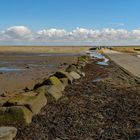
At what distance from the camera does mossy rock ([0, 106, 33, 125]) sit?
8273 millimetres

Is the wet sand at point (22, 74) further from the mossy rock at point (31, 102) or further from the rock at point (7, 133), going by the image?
the rock at point (7, 133)

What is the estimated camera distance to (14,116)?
8.33m

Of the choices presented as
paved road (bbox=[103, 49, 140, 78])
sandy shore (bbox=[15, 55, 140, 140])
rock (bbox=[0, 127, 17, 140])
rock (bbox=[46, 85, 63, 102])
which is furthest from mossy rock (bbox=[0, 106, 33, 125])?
paved road (bbox=[103, 49, 140, 78])

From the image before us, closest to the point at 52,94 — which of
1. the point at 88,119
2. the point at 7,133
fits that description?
the point at 88,119

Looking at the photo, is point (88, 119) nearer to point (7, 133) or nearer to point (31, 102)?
point (31, 102)

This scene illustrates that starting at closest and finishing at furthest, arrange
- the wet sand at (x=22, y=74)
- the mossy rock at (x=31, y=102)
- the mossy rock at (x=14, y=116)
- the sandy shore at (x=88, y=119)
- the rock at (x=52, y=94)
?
the sandy shore at (x=88, y=119) < the mossy rock at (x=14, y=116) < the mossy rock at (x=31, y=102) < the rock at (x=52, y=94) < the wet sand at (x=22, y=74)

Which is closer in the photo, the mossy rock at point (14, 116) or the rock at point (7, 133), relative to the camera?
the rock at point (7, 133)

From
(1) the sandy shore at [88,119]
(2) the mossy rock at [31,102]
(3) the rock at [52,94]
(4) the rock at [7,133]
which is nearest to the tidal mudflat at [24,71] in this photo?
(3) the rock at [52,94]

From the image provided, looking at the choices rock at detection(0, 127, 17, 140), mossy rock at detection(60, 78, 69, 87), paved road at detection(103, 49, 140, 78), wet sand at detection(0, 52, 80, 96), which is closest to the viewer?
rock at detection(0, 127, 17, 140)

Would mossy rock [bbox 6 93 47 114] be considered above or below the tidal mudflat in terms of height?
above

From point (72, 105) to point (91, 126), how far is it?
2530 mm

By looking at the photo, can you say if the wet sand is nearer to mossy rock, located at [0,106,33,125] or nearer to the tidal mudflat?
the tidal mudflat

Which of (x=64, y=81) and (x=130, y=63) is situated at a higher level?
(x=64, y=81)

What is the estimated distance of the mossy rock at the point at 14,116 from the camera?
8273 mm
